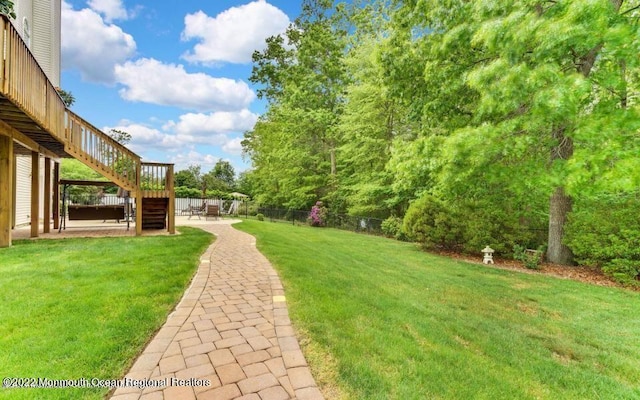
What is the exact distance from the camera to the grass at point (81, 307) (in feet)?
7.24

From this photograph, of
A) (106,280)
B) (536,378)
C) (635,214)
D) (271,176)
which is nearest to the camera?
(536,378)

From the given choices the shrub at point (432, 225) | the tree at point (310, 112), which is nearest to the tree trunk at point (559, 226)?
the shrub at point (432, 225)

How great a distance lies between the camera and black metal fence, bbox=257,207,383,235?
1410cm

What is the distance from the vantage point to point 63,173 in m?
23.6

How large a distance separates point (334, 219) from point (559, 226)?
10048mm

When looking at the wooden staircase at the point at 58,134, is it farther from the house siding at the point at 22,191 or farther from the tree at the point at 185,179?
the tree at the point at 185,179

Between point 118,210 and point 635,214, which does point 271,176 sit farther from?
point 635,214

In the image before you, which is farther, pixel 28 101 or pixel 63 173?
pixel 63 173

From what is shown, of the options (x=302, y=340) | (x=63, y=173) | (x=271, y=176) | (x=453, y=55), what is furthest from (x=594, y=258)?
(x=63, y=173)

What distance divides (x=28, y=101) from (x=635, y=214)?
A: 469 inches

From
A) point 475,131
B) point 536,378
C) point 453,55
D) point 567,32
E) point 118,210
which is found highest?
point 453,55

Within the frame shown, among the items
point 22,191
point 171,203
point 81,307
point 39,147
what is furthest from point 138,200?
point 22,191

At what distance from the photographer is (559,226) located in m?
7.68

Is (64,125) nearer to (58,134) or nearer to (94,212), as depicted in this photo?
(58,134)
